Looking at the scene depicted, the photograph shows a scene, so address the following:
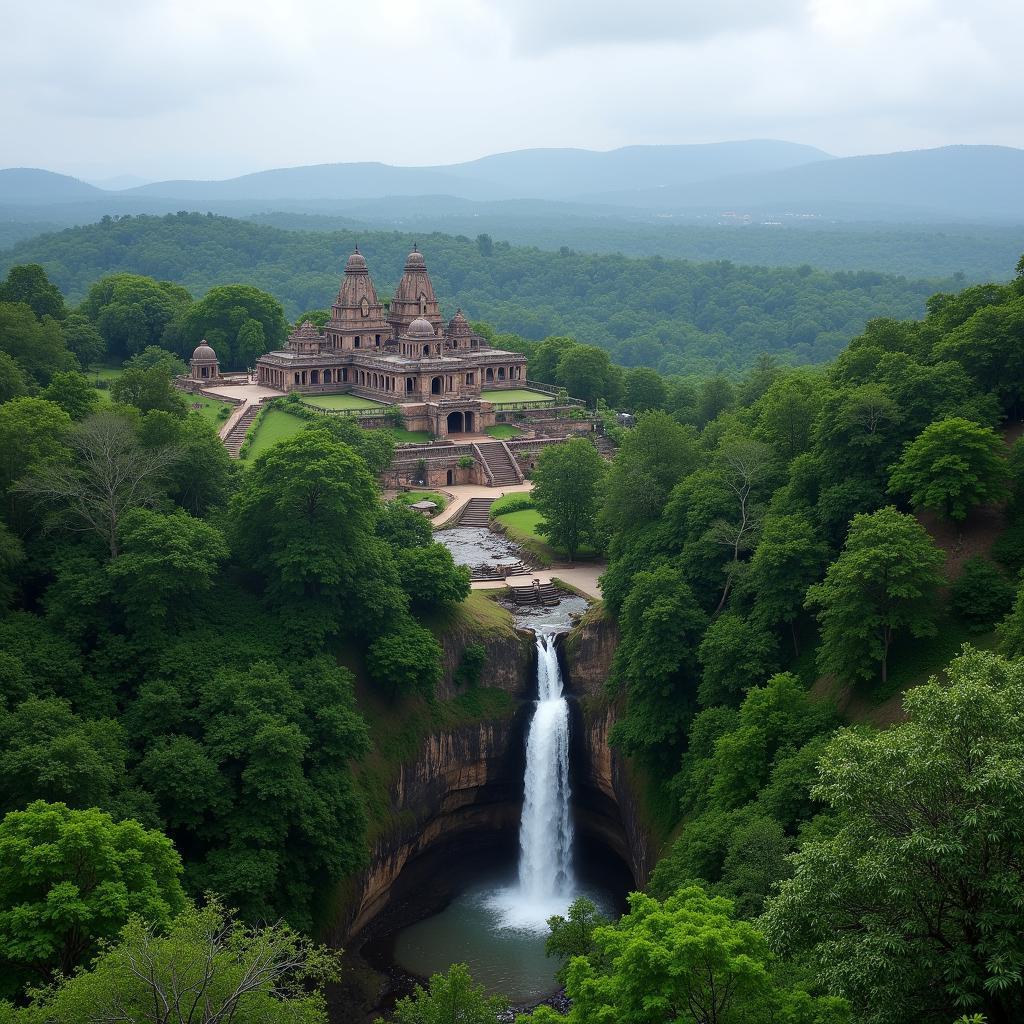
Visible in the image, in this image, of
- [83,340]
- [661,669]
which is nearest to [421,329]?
[83,340]

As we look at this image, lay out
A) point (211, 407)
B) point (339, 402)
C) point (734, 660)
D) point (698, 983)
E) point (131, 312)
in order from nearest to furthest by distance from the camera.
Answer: point (698, 983) < point (734, 660) < point (211, 407) < point (339, 402) < point (131, 312)

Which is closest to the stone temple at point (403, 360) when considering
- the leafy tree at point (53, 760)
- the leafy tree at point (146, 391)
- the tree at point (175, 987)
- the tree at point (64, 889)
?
the leafy tree at point (146, 391)

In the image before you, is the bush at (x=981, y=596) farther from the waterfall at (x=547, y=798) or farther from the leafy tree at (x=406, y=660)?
the leafy tree at (x=406, y=660)

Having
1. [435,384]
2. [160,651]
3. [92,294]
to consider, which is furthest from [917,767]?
[92,294]

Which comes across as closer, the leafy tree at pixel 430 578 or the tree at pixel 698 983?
the tree at pixel 698 983

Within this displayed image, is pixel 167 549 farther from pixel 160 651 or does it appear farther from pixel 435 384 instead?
pixel 435 384

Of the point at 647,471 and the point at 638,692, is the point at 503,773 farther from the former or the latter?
the point at 647,471

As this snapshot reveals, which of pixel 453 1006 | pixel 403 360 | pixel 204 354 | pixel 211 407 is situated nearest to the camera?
pixel 453 1006
